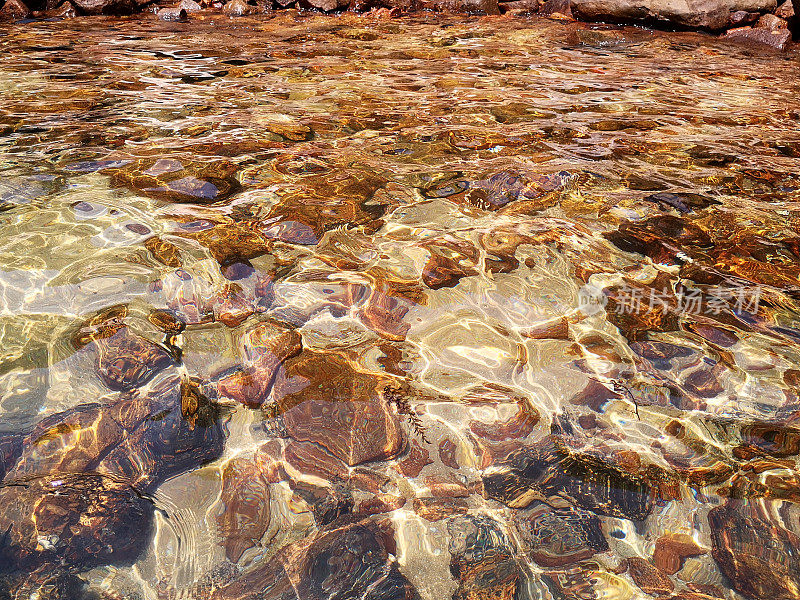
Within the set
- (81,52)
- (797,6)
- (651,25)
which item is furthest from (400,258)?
(797,6)

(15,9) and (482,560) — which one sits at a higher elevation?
(15,9)

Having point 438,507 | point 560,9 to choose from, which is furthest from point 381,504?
point 560,9

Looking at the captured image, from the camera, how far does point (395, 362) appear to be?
223 centimetres

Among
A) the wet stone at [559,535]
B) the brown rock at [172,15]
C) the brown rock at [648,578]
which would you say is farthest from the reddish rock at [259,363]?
the brown rock at [172,15]

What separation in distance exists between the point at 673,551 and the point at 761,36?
10.1 meters

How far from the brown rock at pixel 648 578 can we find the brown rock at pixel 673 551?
0.09 ft

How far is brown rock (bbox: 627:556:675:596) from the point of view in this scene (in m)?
1.54

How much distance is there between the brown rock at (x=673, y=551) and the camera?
161 centimetres

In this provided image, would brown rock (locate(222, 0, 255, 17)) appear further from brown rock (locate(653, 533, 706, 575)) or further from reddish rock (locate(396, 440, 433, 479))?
brown rock (locate(653, 533, 706, 575))

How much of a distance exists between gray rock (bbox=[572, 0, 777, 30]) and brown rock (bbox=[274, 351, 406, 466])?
9.90 m

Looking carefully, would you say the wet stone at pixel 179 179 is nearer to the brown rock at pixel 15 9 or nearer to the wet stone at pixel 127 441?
the wet stone at pixel 127 441

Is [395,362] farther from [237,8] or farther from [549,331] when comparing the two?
[237,8]

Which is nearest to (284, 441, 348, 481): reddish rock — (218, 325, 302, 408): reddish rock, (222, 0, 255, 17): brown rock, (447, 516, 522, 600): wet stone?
(218, 325, 302, 408): reddish rock

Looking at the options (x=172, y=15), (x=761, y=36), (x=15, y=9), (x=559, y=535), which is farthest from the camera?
(x=172, y=15)
